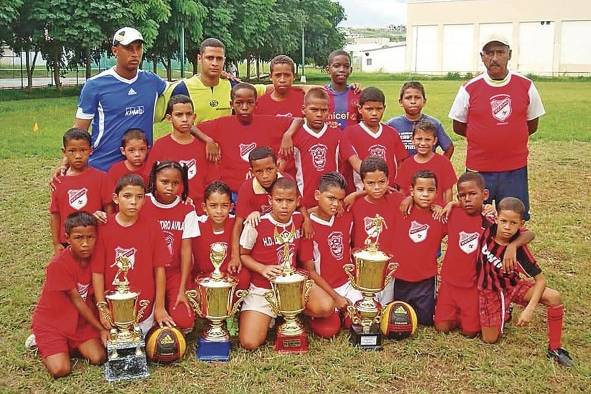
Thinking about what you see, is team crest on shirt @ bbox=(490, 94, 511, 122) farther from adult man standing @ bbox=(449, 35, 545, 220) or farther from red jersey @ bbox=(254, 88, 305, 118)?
red jersey @ bbox=(254, 88, 305, 118)

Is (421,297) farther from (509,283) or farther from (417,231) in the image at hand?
(509,283)

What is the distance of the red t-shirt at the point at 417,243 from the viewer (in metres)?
4.52

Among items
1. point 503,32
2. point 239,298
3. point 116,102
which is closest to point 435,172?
point 239,298

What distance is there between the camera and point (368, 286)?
4.25 m

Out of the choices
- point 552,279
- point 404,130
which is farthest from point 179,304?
point 552,279

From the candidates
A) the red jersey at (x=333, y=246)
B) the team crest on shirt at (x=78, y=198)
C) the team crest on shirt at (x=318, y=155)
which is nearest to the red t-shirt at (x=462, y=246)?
the red jersey at (x=333, y=246)

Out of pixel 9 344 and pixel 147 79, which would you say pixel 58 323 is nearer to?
pixel 9 344

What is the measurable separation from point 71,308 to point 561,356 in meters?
2.94

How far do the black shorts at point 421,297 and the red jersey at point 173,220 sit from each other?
150 centimetres

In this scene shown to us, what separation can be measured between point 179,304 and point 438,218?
1.81 m

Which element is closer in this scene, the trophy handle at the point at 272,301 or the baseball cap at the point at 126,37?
the trophy handle at the point at 272,301

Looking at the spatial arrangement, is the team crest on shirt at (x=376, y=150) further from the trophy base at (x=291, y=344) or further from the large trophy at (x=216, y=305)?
the trophy base at (x=291, y=344)

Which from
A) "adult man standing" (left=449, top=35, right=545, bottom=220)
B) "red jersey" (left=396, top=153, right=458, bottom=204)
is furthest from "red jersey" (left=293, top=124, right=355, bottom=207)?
"adult man standing" (left=449, top=35, right=545, bottom=220)

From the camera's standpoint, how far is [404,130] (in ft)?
17.0
